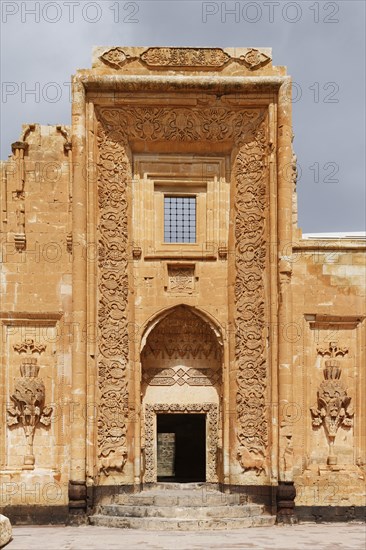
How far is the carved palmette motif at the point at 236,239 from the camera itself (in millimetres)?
21031

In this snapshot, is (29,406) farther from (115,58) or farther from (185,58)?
(185,58)

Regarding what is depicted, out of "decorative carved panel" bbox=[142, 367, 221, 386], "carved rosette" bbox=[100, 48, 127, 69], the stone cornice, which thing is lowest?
"decorative carved panel" bbox=[142, 367, 221, 386]

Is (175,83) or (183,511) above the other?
(175,83)

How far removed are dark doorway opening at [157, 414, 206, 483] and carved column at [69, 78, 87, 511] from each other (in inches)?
353

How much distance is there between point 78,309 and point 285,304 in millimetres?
4556

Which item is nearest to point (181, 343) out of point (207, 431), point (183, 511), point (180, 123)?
point (207, 431)

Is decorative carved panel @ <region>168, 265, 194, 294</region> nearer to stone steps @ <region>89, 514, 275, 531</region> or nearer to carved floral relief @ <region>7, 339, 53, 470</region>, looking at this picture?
carved floral relief @ <region>7, 339, 53, 470</region>

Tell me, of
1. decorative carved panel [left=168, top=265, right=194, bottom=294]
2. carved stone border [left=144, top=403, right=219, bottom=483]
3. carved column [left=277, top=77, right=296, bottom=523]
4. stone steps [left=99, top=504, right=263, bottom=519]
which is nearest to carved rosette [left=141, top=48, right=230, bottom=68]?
carved column [left=277, top=77, right=296, bottom=523]

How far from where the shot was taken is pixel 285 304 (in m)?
20.8

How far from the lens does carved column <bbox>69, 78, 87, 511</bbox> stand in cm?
2009

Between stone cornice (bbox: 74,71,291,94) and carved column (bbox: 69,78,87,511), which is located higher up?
stone cornice (bbox: 74,71,291,94)

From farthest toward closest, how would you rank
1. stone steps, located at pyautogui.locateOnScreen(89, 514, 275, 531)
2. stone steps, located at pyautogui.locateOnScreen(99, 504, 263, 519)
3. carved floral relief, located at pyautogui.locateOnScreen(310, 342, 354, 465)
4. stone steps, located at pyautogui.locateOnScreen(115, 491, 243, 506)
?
carved floral relief, located at pyautogui.locateOnScreen(310, 342, 354, 465)
stone steps, located at pyautogui.locateOnScreen(115, 491, 243, 506)
stone steps, located at pyautogui.locateOnScreen(99, 504, 263, 519)
stone steps, located at pyautogui.locateOnScreen(89, 514, 275, 531)

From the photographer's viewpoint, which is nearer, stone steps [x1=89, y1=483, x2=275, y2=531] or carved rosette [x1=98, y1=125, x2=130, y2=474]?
stone steps [x1=89, y1=483, x2=275, y2=531]

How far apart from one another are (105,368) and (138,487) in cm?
277
